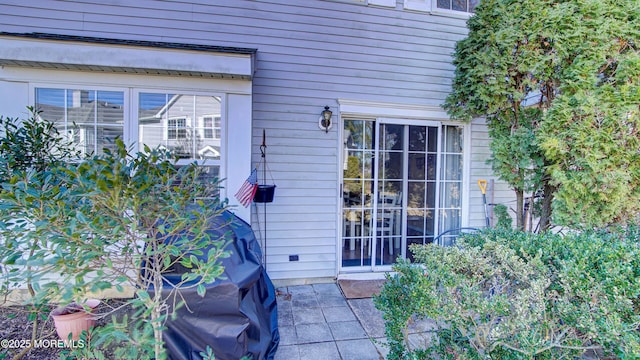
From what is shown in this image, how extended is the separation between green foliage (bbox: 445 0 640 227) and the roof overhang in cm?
327

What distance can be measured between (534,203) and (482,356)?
3152 millimetres

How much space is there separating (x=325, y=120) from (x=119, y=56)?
2487 millimetres

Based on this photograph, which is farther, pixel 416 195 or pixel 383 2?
pixel 416 195

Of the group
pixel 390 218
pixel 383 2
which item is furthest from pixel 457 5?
pixel 390 218

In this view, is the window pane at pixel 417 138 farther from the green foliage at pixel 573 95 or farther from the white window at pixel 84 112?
the white window at pixel 84 112

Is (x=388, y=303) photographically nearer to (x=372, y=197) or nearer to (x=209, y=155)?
(x=372, y=197)

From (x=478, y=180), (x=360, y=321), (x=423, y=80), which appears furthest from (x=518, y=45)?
(x=360, y=321)

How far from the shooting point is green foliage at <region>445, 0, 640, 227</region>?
3.01 meters

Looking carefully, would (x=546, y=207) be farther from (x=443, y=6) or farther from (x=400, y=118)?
(x=443, y=6)

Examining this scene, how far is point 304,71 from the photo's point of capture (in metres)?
3.98

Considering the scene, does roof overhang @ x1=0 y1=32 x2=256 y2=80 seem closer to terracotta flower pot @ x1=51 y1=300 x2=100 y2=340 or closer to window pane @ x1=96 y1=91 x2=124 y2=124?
window pane @ x1=96 y1=91 x2=124 y2=124

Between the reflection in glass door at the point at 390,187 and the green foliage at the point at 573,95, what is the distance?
1007 mm

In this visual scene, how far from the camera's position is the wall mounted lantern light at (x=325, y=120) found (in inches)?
156

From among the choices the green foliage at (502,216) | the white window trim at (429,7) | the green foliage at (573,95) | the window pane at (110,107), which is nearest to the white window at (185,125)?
the window pane at (110,107)
